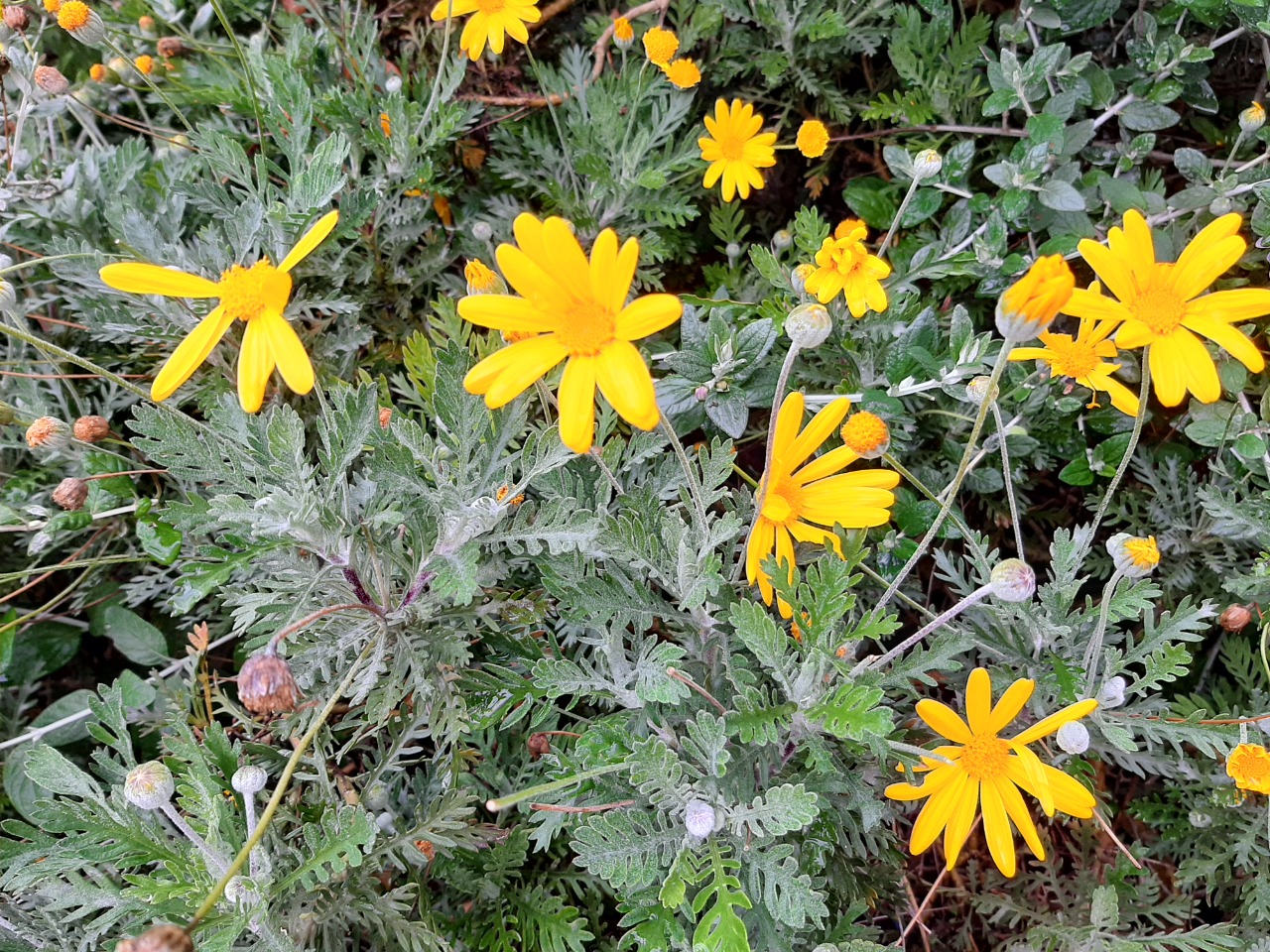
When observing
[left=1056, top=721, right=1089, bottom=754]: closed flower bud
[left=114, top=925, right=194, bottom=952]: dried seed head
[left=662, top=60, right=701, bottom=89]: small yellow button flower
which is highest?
[left=662, top=60, right=701, bottom=89]: small yellow button flower

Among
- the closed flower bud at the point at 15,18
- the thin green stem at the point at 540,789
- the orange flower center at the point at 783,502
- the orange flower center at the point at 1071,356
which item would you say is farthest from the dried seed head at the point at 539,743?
the closed flower bud at the point at 15,18

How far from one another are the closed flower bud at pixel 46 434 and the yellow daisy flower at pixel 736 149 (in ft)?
4.94

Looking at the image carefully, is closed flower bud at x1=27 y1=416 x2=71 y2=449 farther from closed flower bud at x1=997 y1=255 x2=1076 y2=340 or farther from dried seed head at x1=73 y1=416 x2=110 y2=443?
closed flower bud at x1=997 y1=255 x2=1076 y2=340

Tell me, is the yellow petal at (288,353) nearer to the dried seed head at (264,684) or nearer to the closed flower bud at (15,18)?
the dried seed head at (264,684)

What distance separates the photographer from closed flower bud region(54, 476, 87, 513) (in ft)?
5.74

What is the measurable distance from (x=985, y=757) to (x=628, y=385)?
0.90 m

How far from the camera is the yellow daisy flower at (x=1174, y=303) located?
1404mm

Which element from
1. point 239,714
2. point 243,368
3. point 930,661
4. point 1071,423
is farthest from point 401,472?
point 1071,423

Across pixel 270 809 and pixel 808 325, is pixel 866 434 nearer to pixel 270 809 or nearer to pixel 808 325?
pixel 808 325

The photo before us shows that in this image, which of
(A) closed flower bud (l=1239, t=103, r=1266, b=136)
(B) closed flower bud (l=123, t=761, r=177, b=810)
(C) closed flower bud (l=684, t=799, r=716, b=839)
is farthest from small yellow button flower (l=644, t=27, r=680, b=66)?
(B) closed flower bud (l=123, t=761, r=177, b=810)

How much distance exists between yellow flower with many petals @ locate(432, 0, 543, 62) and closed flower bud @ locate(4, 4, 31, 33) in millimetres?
914

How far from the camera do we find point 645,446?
1.58m

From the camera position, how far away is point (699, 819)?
133cm

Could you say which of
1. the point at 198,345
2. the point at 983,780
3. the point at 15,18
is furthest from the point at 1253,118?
the point at 15,18
